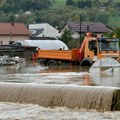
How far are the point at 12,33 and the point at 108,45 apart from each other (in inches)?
1812

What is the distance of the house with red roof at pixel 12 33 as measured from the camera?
80.6 m

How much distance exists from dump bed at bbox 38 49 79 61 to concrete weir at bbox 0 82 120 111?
19.3m

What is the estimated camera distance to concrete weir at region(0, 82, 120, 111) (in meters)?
15.9

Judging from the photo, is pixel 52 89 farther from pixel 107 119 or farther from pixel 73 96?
pixel 107 119

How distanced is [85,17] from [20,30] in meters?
46.2

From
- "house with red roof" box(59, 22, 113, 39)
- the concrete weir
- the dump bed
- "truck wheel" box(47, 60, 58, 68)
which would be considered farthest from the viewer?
"house with red roof" box(59, 22, 113, 39)

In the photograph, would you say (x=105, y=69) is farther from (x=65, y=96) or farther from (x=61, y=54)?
(x=65, y=96)

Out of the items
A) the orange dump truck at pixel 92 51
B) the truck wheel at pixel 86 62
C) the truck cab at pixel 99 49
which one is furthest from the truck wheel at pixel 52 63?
the truck cab at pixel 99 49

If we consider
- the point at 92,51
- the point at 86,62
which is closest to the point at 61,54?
the point at 86,62

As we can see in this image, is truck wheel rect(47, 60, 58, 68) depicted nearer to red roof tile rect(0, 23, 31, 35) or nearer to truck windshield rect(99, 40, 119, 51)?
truck windshield rect(99, 40, 119, 51)

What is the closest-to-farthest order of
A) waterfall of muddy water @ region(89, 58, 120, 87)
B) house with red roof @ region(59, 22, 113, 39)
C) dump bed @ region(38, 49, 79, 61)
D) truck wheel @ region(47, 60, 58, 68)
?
waterfall of muddy water @ region(89, 58, 120, 87)
dump bed @ region(38, 49, 79, 61)
truck wheel @ region(47, 60, 58, 68)
house with red roof @ region(59, 22, 113, 39)

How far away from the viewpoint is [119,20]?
128000 millimetres

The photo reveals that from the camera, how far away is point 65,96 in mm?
16797

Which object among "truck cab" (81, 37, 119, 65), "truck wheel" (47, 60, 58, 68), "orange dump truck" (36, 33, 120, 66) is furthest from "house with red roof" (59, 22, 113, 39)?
"truck cab" (81, 37, 119, 65)
